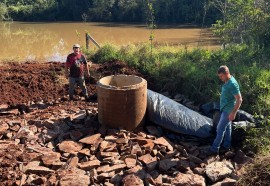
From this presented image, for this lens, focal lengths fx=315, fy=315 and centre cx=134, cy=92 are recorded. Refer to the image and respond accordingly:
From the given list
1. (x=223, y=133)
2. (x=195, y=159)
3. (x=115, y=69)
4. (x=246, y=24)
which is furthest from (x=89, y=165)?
(x=246, y=24)

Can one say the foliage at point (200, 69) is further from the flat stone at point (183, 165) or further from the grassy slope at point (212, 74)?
the flat stone at point (183, 165)

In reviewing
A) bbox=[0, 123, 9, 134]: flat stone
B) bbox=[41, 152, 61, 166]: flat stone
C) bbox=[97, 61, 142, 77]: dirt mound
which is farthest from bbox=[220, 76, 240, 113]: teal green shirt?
bbox=[97, 61, 142, 77]: dirt mound

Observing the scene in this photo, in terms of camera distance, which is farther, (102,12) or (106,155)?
(102,12)

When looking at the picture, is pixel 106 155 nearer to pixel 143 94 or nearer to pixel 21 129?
pixel 143 94

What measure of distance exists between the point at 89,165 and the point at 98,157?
1.08 ft

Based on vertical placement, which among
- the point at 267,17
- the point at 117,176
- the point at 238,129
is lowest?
the point at 117,176

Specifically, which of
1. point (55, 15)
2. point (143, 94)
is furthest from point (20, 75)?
point (55, 15)

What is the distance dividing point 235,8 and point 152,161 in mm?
7948

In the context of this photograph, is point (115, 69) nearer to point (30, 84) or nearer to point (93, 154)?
point (30, 84)

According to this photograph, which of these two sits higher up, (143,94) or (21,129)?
(143,94)

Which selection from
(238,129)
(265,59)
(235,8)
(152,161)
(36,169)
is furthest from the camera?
(235,8)

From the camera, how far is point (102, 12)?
3834 centimetres

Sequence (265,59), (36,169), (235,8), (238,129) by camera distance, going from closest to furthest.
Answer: (36,169), (238,129), (265,59), (235,8)

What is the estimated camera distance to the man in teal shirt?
473 cm
